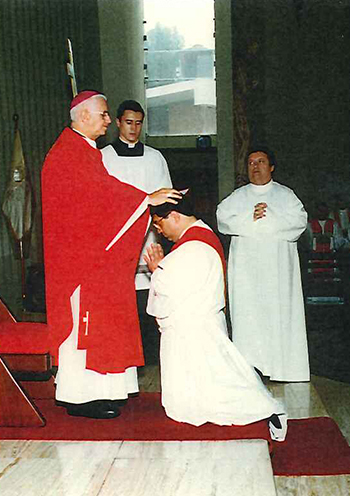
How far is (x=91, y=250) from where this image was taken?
4.54m

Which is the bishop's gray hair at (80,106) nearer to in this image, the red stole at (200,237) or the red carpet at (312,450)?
the red stole at (200,237)

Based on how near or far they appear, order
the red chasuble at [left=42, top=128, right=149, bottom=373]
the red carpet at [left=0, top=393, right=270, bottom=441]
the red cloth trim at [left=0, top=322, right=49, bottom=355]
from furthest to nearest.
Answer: the red cloth trim at [left=0, top=322, right=49, bottom=355] → the red chasuble at [left=42, top=128, right=149, bottom=373] → the red carpet at [left=0, top=393, right=270, bottom=441]

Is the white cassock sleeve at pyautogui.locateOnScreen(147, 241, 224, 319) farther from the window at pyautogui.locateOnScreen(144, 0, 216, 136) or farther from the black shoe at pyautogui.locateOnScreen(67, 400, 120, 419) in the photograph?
the window at pyautogui.locateOnScreen(144, 0, 216, 136)

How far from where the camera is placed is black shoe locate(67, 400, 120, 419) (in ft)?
14.8

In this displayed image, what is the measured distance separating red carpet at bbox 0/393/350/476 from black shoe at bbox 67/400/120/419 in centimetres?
4

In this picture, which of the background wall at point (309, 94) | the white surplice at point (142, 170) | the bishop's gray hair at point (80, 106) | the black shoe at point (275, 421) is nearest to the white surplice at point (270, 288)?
the white surplice at point (142, 170)

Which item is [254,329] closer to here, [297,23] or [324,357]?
[324,357]

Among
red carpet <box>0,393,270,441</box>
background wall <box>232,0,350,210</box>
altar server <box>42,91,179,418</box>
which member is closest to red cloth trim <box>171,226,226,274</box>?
altar server <box>42,91,179,418</box>

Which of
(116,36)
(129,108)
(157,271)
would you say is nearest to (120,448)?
(157,271)

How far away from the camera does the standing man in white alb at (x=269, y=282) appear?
593 cm

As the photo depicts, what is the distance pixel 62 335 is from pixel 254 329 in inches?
74.8

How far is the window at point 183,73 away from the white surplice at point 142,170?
25.5 ft

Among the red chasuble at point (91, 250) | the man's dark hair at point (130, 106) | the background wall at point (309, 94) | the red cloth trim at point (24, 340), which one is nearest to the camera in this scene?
the red chasuble at point (91, 250)

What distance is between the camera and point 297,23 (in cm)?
1291
